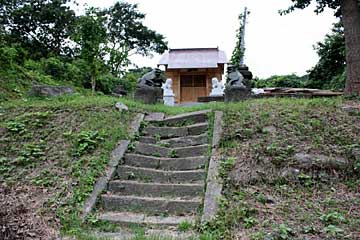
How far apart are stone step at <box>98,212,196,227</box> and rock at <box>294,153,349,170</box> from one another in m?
1.57

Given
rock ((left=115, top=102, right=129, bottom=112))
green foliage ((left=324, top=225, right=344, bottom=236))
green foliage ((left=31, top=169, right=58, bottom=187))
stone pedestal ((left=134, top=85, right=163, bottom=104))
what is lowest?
green foliage ((left=324, top=225, right=344, bottom=236))

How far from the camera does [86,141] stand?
4879mm

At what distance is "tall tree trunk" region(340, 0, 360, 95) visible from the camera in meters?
7.32

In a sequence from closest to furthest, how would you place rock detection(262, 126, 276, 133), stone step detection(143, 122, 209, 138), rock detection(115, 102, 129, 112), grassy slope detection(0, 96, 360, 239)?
grassy slope detection(0, 96, 360, 239), rock detection(262, 126, 276, 133), stone step detection(143, 122, 209, 138), rock detection(115, 102, 129, 112)

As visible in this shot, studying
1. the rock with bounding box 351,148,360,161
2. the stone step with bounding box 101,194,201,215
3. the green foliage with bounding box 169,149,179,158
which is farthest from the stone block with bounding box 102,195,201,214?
the rock with bounding box 351,148,360,161

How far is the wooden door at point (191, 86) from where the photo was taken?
18.4 meters

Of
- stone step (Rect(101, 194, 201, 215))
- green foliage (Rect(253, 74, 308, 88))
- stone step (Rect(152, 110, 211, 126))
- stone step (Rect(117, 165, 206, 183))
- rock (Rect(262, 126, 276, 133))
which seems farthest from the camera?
green foliage (Rect(253, 74, 308, 88))

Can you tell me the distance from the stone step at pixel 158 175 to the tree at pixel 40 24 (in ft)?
52.1

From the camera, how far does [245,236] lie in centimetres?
A: 310

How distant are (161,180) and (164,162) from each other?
400 millimetres

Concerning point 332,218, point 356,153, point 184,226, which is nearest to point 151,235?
point 184,226

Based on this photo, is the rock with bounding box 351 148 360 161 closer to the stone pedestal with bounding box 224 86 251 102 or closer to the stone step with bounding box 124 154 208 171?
the stone step with bounding box 124 154 208 171

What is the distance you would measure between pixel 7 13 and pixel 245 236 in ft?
61.1

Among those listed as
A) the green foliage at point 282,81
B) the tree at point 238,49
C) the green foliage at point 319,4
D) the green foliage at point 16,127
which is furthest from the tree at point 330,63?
the green foliage at point 16,127
